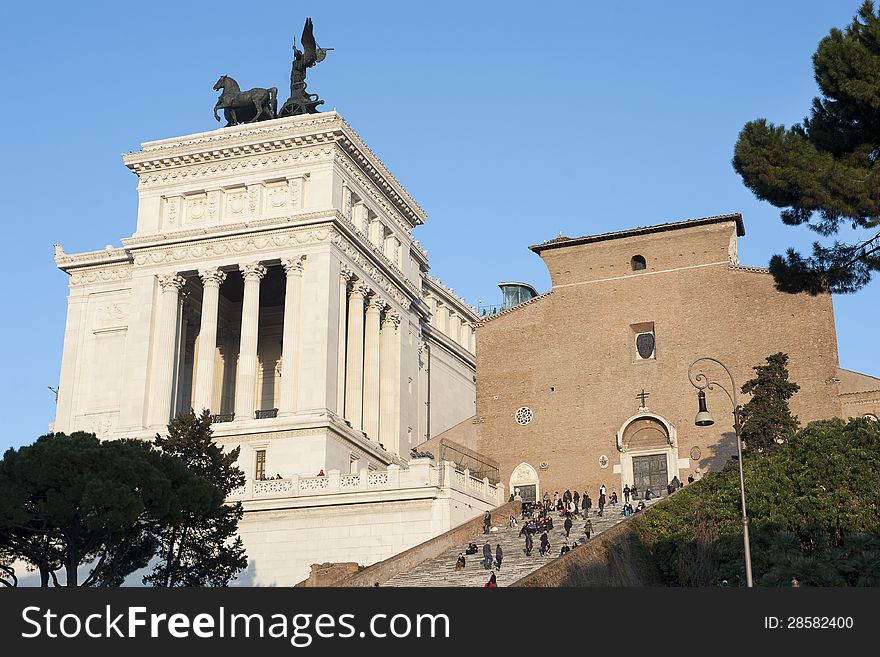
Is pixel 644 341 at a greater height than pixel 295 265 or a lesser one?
lesser

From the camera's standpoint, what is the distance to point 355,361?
53.7 metres

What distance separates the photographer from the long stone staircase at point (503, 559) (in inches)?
1312

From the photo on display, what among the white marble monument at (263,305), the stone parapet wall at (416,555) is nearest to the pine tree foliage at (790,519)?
the stone parapet wall at (416,555)

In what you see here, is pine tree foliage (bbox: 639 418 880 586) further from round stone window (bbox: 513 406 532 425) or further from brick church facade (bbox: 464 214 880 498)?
round stone window (bbox: 513 406 532 425)

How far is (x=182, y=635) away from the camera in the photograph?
13.4 metres

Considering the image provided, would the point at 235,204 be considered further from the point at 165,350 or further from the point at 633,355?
the point at 633,355

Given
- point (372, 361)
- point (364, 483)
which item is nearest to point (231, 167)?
point (372, 361)

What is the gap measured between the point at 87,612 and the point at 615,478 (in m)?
37.5

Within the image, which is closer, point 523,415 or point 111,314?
point 523,415

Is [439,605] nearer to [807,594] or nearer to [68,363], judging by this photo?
[807,594]

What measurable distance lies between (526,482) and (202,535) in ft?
66.5

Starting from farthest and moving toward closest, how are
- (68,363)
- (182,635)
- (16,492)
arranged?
(68,363) → (16,492) → (182,635)

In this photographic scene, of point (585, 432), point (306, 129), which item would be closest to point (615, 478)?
point (585, 432)

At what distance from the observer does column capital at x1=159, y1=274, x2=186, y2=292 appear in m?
53.9
